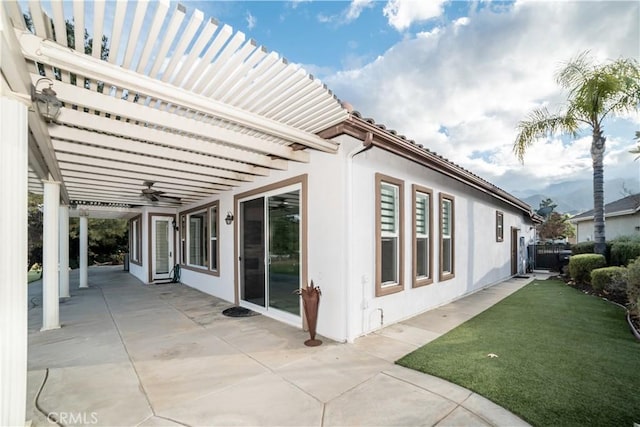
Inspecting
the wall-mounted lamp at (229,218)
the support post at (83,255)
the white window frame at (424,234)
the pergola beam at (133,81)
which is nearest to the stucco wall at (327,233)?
the pergola beam at (133,81)

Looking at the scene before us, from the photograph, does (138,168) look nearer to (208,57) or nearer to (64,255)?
(208,57)

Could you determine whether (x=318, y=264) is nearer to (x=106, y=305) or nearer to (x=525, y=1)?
(x=106, y=305)

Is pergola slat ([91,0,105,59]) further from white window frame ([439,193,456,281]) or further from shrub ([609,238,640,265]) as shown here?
shrub ([609,238,640,265])

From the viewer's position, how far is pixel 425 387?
10.3 ft

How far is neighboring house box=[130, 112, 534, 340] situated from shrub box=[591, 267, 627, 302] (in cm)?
295

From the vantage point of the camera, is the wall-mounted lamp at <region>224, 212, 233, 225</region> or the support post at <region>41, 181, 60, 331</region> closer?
the support post at <region>41, 181, 60, 331</region>

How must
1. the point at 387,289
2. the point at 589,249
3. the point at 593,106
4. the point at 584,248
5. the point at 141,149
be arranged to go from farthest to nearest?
the point at 584,248
the point at 589,249
the point at 593,106
the point at 387,289
the point at 141,149

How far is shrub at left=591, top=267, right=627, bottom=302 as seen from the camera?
23.8ft

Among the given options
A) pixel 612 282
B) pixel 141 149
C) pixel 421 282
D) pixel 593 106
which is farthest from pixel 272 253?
Result: pixel 593 106

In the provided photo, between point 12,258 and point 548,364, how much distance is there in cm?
570

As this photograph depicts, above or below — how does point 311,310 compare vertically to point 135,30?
below

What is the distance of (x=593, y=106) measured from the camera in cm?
918

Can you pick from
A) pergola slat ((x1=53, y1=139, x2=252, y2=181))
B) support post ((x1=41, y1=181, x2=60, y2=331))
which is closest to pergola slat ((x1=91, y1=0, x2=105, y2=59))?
pergola slat ((x1=53, y1=139, x2=252, y2=181))

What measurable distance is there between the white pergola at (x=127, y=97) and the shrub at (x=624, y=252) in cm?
1097
